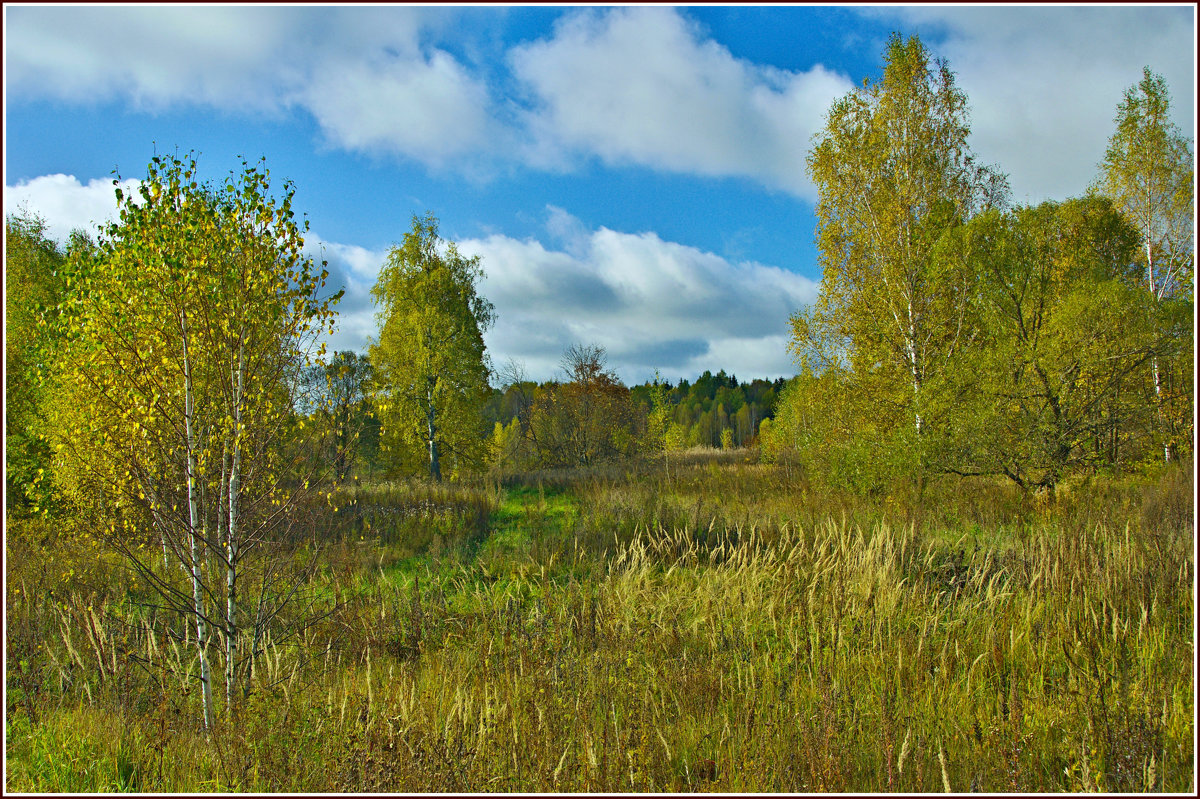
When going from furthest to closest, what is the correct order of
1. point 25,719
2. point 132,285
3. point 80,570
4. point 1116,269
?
Answer: 1. point 1116,269
2. point 80,570
3. point 132,285
4. point 25,719

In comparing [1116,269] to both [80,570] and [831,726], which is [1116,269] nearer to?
[831,726]

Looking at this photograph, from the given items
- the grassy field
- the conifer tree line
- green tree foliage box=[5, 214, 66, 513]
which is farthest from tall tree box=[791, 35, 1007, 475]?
green tree foliage box=[5, 214, 66, 513]

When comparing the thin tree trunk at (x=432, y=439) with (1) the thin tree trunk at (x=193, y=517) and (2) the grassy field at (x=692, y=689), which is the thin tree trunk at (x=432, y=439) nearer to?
(2) the grassy field at (x=692, y=689)

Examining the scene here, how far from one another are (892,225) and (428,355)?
1534 cm

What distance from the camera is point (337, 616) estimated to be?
18.8 feet

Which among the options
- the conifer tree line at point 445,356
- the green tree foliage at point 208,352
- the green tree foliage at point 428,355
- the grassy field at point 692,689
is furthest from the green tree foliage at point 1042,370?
the green tree foliage at point 428,355

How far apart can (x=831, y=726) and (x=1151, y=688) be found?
2.00 m

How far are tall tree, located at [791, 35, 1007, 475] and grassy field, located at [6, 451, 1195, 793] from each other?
5.33 m

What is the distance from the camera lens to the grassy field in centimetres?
282

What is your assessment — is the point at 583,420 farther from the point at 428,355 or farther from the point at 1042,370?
the point at 1042,370

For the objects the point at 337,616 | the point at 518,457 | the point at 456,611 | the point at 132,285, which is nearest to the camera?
the point at 132,285

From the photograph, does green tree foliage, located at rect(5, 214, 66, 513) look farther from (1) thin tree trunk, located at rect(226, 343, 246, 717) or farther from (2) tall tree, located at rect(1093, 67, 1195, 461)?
(2) tall tree, located at rect(1093, 67, 1195, 461)

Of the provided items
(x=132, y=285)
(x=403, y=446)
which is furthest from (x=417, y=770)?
(x=403, y=446)

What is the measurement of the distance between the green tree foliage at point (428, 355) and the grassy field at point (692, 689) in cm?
1453
